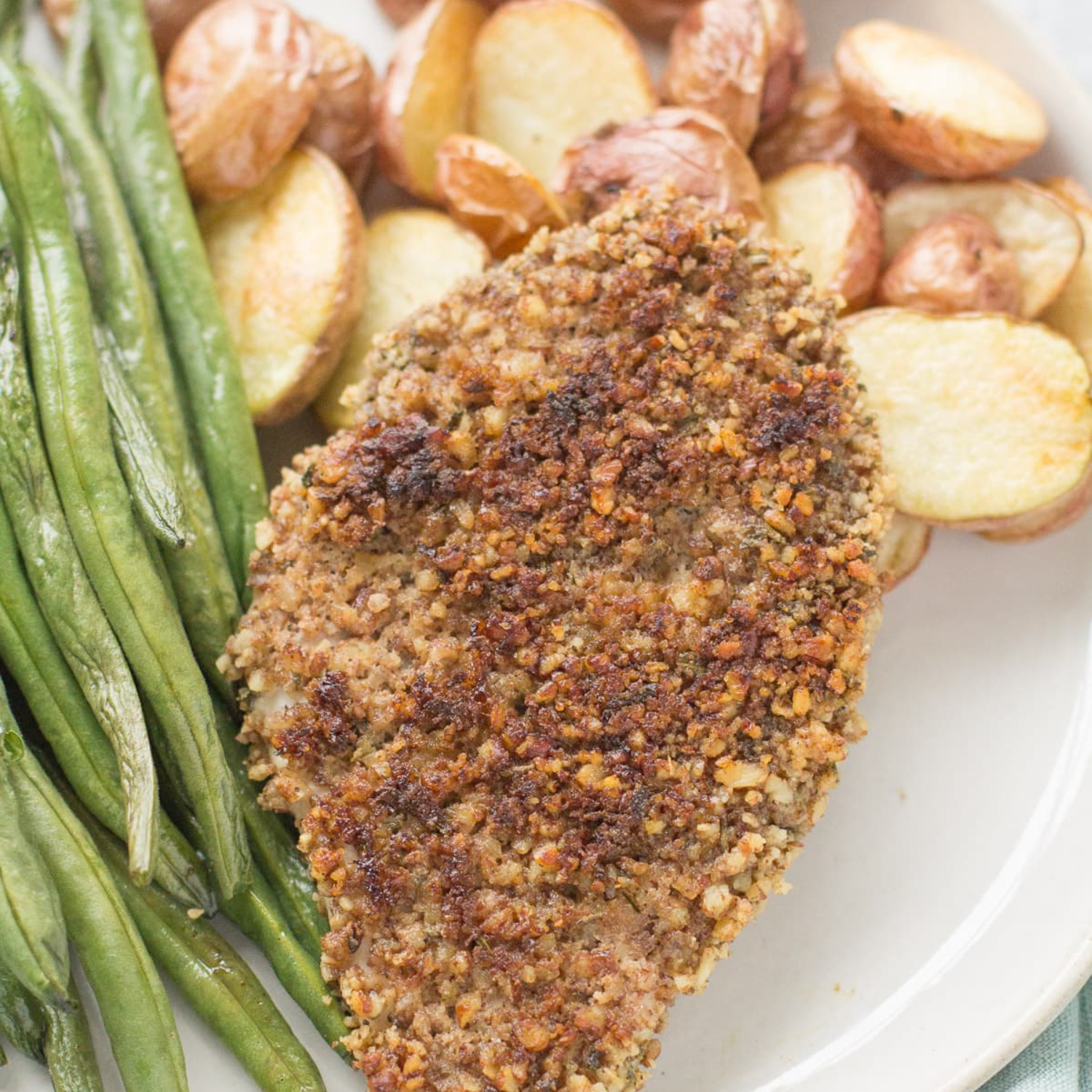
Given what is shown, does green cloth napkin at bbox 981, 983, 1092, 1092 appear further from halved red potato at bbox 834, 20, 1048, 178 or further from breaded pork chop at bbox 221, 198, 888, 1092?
halved red potato at bbox 834, 20, 1048, 178

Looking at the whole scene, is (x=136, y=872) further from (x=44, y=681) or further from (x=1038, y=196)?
(x=1038, y=196)

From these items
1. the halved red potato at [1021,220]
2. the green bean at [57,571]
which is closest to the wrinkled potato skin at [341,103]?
the green bean at [57,571]

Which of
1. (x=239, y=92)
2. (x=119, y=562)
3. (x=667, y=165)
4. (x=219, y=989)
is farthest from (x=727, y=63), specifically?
(x=219, y=989)

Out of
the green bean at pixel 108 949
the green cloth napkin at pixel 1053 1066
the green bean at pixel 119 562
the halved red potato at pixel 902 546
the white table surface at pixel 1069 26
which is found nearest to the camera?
the green bean at pixel 108 949

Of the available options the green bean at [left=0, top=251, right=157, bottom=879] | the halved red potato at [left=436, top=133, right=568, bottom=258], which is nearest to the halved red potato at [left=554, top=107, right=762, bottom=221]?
the halved red potato at [left=436, top=133, right=568, bottom=258]

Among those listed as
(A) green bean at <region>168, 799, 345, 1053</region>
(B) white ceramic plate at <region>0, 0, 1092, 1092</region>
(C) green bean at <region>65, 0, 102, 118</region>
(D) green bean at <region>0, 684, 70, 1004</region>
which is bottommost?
(B) white ceramic plate at <region>0, 0, 1092, 1092</region>

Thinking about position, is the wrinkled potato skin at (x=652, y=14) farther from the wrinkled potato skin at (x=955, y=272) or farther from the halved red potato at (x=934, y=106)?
the wrinkled potato skin at (x=955, y=272)
